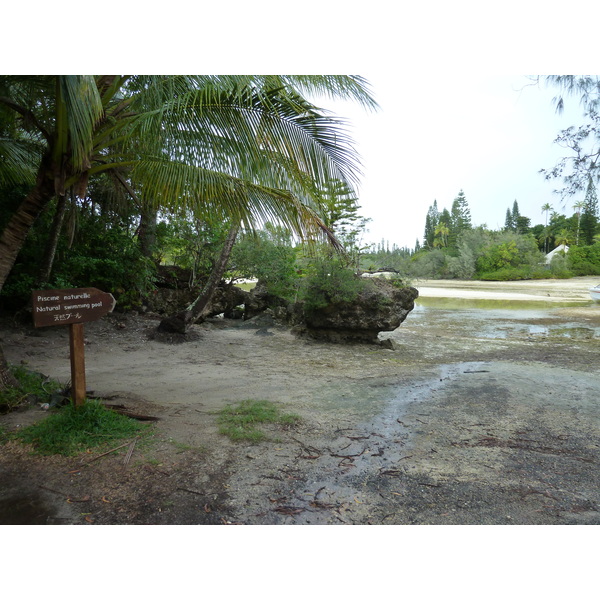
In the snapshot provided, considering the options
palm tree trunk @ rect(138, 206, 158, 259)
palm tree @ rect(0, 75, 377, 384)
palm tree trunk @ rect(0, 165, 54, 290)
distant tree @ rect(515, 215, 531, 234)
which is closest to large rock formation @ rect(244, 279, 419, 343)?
palm tree trunk @ rect(138, 206, 158, 259)

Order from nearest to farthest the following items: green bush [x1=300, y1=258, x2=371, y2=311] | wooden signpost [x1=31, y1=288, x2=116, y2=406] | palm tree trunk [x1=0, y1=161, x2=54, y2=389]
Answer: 1. wooden signpost [x1=31, y1=288, x2=116, y2=406]
2. palm tree trunk [x1=0, y1=161, x2=54, y2=389]
3. green bush [x1=300, y1=258, x2=371, y2=311]

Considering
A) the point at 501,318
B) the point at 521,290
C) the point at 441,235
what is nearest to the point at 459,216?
the point at 441,235

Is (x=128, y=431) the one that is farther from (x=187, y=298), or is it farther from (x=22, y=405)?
(x=187, y=298)

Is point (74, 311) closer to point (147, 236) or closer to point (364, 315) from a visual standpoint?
point (364, 315)

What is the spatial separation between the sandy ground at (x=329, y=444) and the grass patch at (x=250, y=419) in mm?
114

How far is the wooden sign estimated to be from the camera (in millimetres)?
3016

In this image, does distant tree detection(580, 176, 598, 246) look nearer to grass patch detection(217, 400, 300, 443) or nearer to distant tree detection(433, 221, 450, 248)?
grass patch detection(217, 400, 300, 443)

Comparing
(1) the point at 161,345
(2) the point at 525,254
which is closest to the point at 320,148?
(1) the point at 161,345

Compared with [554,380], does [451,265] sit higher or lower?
higher

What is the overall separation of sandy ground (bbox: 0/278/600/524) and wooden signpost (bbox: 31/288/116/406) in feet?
2.12

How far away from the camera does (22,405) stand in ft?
12.5

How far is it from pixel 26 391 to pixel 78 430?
3.84ft

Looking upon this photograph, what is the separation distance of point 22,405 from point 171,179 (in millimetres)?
2461

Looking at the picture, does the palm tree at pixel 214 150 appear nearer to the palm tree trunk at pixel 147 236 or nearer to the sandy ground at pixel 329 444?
the sandy ground at pixel 329 444
